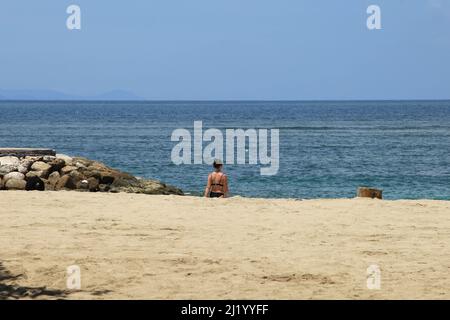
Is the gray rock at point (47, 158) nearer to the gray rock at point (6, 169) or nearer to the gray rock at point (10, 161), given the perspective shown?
the gray rock at point (10, 161)

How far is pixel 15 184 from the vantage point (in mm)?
22172

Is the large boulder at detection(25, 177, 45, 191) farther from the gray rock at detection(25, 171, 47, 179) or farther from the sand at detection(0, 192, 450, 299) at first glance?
the sand at detection(0, 192, 450, 299)

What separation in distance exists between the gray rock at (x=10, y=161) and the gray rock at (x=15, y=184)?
5.89ft

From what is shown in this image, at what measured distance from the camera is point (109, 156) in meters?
56.4

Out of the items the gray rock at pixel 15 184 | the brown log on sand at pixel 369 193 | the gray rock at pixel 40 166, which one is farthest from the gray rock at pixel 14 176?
the brown log on sand at pixel 369 193

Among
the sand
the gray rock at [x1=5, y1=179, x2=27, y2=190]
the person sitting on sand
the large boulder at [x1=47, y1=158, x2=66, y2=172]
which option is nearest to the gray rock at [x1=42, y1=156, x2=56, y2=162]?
the large boulder at [x1=47, y1=158, x2=66, y2=172]

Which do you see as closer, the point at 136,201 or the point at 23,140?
the point at 136,201

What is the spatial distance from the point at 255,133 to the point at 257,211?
79119mm

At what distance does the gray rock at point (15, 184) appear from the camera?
22125 mm

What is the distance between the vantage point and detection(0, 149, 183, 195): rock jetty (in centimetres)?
2281

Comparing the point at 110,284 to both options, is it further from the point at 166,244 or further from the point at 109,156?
the point at 109,156

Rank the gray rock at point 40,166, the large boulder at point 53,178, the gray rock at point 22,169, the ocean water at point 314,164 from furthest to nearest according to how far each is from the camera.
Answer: the ocean water at point 314,164 → the gray rock at point 40,166 → the large boulder at point 53,178 → the gray rock at point 22,169

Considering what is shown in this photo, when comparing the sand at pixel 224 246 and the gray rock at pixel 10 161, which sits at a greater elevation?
the gray rock at pixel 10 161

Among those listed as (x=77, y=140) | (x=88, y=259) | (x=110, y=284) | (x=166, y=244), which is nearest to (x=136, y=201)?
(x=166, y=244)
